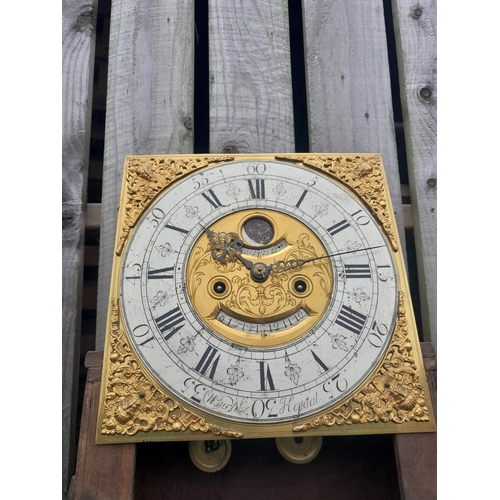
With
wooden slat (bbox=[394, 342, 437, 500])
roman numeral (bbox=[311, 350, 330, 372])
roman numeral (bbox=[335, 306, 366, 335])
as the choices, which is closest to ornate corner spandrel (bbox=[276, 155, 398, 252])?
roman numeral (bbox=[335, 306, 366, 335])

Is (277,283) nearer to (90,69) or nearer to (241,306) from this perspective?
(241,306)

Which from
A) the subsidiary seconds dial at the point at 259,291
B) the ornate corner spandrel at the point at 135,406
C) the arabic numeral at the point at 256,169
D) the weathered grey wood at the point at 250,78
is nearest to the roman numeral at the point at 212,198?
the subsidiary seconds dial at the point at 259,291

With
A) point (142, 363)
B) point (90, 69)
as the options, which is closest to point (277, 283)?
point (142, 363)

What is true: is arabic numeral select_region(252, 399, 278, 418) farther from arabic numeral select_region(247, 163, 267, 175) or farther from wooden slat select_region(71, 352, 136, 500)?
arabic numeral select_region(247, 163, 267, 175)

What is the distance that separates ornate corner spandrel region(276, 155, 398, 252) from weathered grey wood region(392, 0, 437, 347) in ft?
0.87

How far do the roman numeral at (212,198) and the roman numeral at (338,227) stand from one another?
29 cm

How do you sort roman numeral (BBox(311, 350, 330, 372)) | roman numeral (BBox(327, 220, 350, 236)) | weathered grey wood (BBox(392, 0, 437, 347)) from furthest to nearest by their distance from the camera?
1. weathered grey wood (BBox(392, 0, 437, 347))
2. roman numeral (BBox(327, 220, 350, 236))
3. roman numeral (BBox(311, 350, 330, 372))

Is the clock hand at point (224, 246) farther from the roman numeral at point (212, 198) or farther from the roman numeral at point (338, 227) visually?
the roman numeral at point (338, 227)

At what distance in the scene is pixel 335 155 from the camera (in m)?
1.50

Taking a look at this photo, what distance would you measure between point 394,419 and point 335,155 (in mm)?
694

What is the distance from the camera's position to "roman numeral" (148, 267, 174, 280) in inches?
52.6

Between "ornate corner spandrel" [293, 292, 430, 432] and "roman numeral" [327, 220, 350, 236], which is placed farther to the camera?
"roman numeral" [327, 220, 350, 236]

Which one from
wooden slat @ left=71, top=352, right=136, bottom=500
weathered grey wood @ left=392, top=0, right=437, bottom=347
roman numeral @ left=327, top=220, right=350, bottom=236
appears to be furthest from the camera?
weathered grey wood @ left=392, top=0, right=437, bottom=347

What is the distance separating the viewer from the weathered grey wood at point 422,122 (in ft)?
5.32
